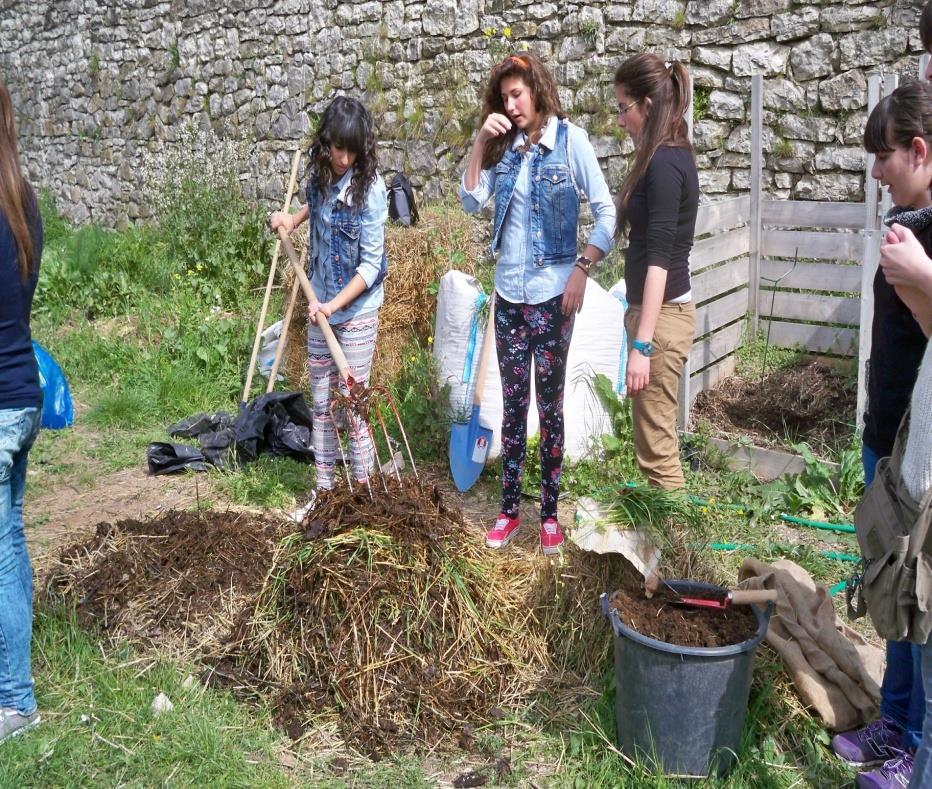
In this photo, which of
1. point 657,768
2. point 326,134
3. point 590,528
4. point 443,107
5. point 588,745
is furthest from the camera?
point 443,107

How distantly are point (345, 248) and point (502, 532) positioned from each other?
4.51ft

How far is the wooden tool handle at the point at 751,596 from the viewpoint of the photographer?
2.53 metres

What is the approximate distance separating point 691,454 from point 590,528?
5.97ft

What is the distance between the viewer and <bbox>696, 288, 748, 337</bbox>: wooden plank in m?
5.02

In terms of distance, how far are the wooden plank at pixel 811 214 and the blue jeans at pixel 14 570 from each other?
421 cm

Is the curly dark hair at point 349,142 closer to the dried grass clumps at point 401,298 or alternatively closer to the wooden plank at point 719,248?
the wooden plank at point 719,248

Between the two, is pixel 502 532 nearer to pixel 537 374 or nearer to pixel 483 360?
pixel 537 374

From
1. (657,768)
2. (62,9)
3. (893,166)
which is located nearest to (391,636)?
(657,768)

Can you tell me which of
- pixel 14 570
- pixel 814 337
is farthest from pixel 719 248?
pixel 14 570

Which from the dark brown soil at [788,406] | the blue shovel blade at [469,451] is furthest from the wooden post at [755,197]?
the blue shovel blade at [469,451]

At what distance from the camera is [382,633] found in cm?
287

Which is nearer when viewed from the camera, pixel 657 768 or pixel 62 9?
pixel 657 768

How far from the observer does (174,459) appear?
16.3ft

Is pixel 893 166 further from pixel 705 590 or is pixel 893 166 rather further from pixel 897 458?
pixel 705 590
